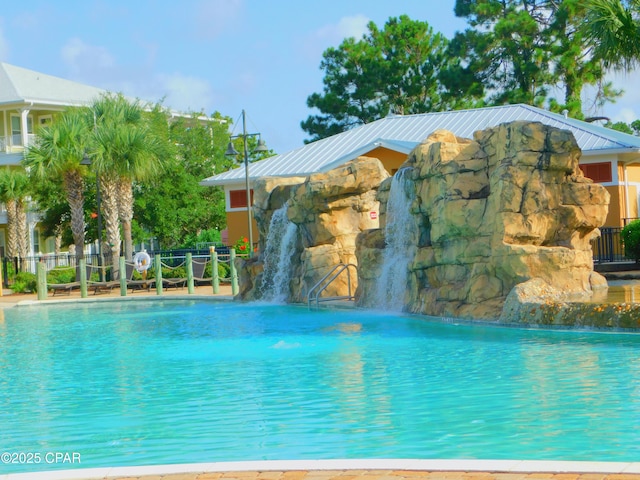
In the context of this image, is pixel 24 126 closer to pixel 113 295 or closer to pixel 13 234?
pixel 13 234

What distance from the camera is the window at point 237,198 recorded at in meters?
37.6

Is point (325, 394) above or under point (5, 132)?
under

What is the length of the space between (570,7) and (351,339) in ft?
114

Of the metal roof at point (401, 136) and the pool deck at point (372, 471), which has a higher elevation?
the metal roof at point (401, 136)

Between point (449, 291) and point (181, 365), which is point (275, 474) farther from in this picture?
point (449, 291)

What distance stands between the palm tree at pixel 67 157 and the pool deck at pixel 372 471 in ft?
94.1

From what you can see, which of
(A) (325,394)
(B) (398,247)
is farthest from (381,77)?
(A) (325,394)

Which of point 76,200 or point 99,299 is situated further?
point 76,200

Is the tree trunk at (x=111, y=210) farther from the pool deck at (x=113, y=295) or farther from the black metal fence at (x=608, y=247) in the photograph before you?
the black metal fence at (x=608, y=247)

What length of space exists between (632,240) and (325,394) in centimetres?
1587

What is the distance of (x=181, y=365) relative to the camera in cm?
1226

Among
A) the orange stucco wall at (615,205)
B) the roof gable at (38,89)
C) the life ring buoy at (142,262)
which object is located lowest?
the life ring buoy at (142,262)

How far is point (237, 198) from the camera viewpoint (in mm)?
37688
